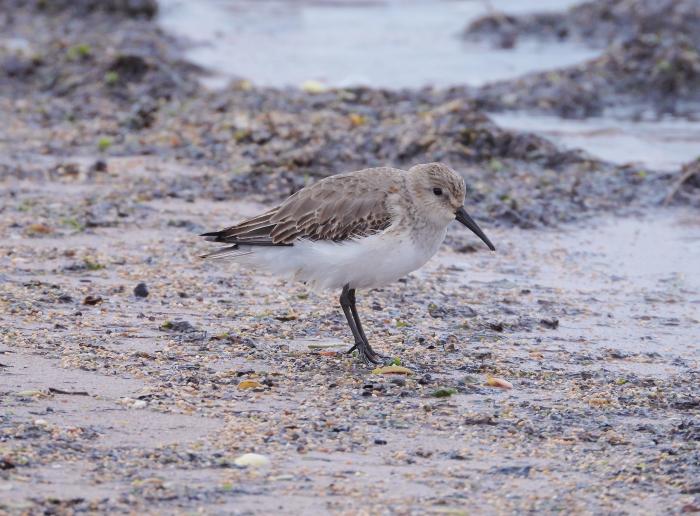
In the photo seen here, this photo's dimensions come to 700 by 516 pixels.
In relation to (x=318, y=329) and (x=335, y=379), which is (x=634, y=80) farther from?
(x=335, y=379)

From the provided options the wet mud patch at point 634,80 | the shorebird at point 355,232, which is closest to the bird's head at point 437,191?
the shorebird at point 355,232

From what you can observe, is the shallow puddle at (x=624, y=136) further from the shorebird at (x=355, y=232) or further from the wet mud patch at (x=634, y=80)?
the shorebird at (x=355, y=232)

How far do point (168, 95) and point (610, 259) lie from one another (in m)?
6.29

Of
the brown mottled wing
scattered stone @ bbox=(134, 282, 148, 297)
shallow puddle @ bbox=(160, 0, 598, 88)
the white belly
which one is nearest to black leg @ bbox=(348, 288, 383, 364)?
the white belly

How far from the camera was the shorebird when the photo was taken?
6562 millimetres

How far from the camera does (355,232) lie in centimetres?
664

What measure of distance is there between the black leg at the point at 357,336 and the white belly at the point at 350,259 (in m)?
0.08

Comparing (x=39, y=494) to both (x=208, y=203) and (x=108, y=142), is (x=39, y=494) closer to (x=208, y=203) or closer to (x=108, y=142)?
(x=208, y=203)

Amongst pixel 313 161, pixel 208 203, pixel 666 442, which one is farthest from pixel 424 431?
pixel 313 161

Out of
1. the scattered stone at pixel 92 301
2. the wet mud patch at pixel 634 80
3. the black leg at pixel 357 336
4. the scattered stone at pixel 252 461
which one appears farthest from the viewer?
the wet mud patch at pixel 634 80

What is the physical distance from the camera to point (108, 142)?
11.6m

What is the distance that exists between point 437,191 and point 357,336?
960mm

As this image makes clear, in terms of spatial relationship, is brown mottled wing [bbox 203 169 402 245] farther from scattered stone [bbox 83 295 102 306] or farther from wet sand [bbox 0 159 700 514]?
scattered stone [bbox 83 295 102 306]

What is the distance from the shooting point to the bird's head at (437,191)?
684 centimetres
